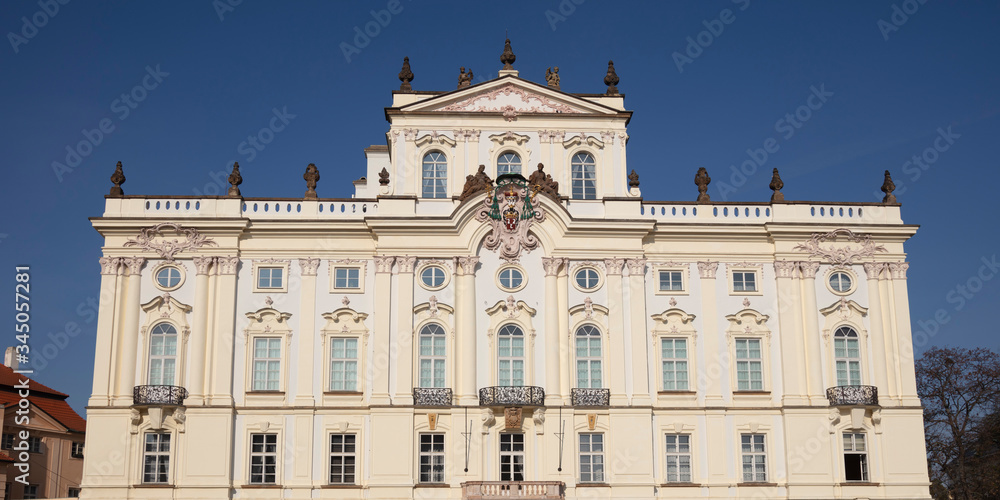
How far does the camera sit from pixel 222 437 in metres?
36.0

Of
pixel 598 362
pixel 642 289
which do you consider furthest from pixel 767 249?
pixel 598 362

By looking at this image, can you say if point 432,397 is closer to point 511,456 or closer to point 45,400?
point 511,456

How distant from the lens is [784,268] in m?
38.8

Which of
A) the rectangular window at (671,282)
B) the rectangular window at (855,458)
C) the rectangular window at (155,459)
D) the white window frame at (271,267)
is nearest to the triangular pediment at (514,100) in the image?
the rectangular window at (671,282)

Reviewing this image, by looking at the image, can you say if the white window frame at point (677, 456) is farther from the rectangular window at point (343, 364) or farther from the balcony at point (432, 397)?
the rectangular window at point (343, 364)

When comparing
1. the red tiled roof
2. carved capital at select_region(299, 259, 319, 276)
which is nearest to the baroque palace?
carved capital at select_region(299, 259, 319, 276)

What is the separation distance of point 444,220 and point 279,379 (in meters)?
8.37

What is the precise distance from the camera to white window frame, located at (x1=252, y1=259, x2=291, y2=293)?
37969mm

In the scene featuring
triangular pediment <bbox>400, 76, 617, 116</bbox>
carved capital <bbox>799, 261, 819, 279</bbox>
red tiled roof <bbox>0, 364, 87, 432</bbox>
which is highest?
triangular pediment <bbox>400, 76, 617, 116</bbox>

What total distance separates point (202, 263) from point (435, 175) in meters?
9.33

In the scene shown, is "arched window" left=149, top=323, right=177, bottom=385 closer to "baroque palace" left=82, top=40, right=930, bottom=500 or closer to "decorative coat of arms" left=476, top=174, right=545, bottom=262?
"baroque palace" left=82, top=40, right=930, bottom=500

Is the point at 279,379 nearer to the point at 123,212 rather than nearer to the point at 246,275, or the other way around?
the point at 246,275

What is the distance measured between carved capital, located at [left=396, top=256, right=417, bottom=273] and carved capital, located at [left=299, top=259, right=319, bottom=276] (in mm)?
3091

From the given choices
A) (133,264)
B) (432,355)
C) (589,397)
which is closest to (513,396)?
(589,397)
